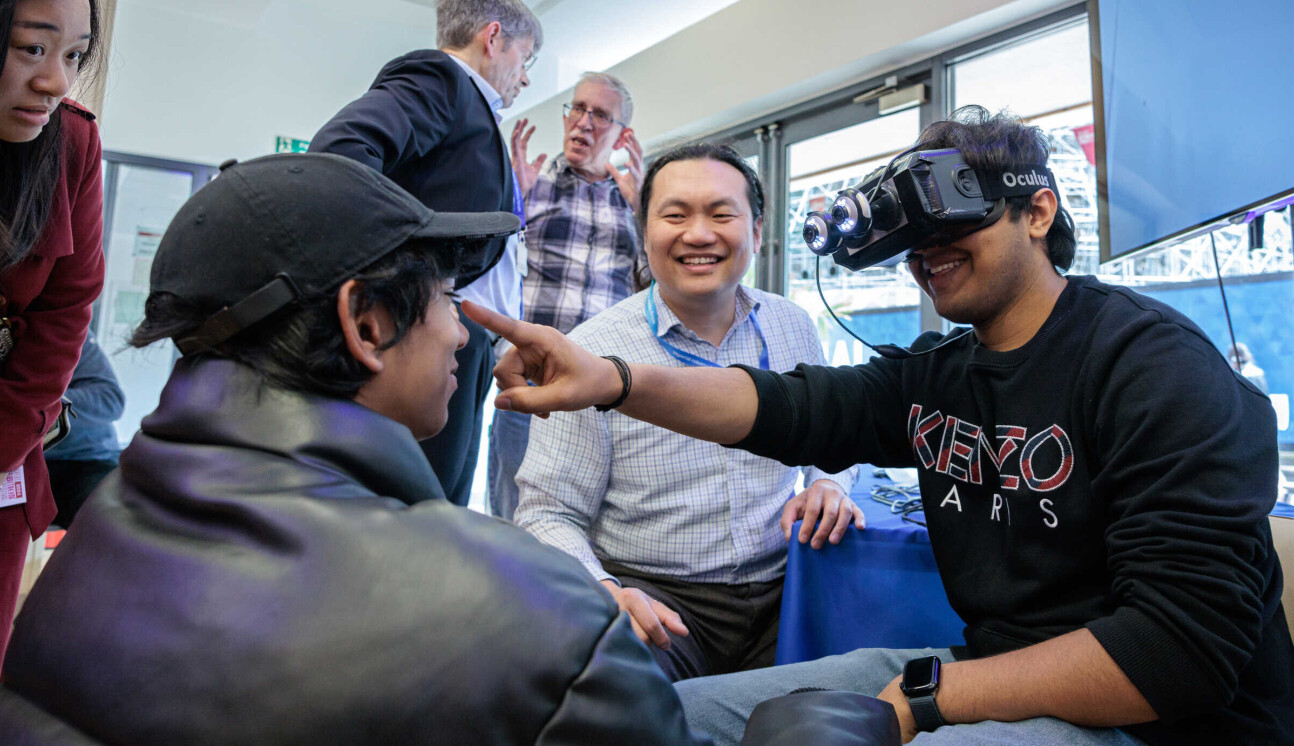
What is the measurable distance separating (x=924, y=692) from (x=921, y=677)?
0.02 metres

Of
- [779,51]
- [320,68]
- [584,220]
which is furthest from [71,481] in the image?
[779,51]

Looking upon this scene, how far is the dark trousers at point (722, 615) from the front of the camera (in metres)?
1.38

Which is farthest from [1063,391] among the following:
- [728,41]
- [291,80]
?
[291,80]

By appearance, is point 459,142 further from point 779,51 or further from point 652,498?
point 779,51

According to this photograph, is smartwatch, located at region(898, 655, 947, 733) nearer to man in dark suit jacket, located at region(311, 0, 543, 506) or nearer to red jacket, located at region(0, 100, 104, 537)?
man in dark suit jacket, located at region(311, 0, 543, 506)

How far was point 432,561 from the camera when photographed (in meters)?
0.52

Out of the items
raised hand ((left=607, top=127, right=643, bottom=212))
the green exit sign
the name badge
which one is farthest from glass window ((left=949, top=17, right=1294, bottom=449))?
the green exit sign

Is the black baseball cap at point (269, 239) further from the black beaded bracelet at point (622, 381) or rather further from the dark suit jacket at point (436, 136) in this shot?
the dark suit jacket at point (436, 136)

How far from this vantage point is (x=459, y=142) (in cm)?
171

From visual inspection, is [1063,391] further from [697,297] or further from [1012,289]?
[697,297]

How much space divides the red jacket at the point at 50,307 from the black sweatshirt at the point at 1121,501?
1.10m

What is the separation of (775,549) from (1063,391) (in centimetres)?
63

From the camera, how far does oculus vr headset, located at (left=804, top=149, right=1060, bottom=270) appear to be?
3.47ft

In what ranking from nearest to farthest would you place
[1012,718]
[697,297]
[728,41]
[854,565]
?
[1012,718], [854,565], [697,297], [728,41]
